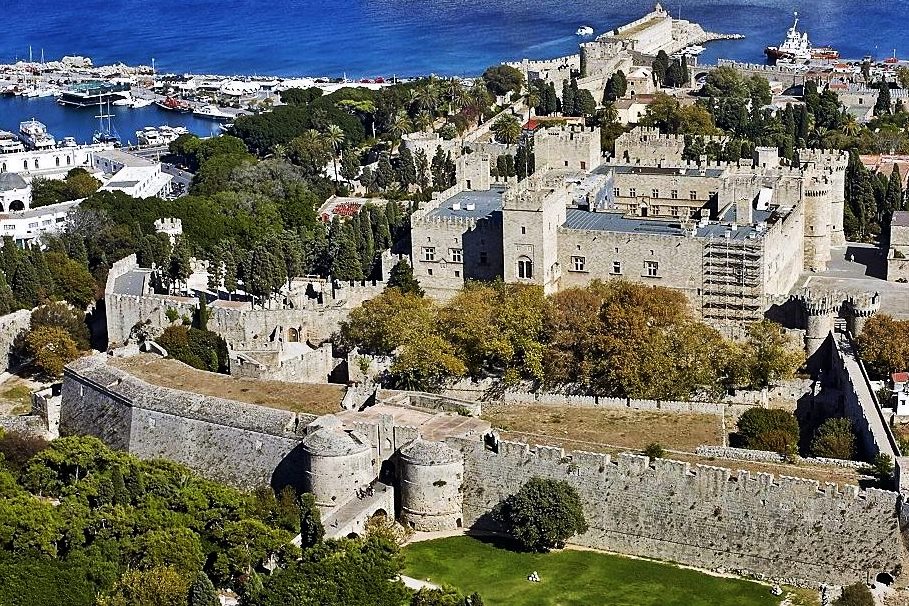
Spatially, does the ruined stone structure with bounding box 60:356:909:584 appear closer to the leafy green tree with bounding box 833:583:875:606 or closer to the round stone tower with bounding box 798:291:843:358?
the leafy green tree with bounding box 833:583:875:606

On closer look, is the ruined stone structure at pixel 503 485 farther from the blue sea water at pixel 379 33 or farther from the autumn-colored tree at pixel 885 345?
the blue sea water at pixel 379 33

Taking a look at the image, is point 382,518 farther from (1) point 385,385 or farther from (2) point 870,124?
(2) point 870,124

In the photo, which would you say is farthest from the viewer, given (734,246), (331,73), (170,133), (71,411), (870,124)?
(331,73)

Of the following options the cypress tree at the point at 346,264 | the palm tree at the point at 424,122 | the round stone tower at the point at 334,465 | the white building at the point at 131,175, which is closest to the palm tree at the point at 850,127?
the palm tree at the point at 424,122

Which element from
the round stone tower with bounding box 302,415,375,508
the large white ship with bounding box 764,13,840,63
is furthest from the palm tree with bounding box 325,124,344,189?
the round stone tower with bounding box 302,415,375,508

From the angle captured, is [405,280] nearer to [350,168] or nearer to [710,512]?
[710,512]

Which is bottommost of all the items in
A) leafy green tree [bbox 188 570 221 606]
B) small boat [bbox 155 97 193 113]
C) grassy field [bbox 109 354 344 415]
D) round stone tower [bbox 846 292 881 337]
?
leafy green tree [bbox 188 570 221 606]

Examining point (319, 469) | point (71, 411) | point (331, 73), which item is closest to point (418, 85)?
point (331, 73)
